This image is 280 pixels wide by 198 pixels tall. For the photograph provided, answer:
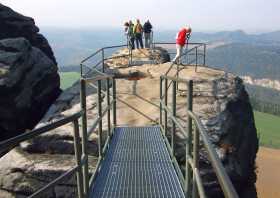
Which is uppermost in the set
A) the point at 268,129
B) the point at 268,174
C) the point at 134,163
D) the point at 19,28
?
the point at 19,28

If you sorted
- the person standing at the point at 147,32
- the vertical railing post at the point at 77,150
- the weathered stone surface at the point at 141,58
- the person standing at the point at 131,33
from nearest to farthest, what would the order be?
the vertical railing post at the point at 77,150
the weathered stone surface at the point at 141,58
the person standing at the point at 131,33
the person standing at the point at 147,32

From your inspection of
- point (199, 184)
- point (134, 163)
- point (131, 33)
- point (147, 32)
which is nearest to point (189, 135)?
point (199, 184)

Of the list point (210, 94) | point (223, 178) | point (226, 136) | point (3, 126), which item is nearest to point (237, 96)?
Result: point (210, 94)

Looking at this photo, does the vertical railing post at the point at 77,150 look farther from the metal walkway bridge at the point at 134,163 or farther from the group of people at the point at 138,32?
the group of people at the point at 138,32

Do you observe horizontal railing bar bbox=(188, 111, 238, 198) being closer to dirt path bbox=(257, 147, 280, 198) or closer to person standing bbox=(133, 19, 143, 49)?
person standing bbox=(133, 19, 143, 49)

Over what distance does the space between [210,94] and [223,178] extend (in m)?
12.2

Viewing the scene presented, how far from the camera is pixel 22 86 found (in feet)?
53.2

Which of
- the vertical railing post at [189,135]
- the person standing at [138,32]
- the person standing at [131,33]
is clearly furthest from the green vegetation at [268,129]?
the vertical railing post at [189,135]

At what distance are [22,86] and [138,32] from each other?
12.4 meters

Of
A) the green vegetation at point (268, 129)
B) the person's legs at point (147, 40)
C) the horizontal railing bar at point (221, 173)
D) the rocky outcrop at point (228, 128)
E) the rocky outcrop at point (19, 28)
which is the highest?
the rocky outcrop at point (19, 28)

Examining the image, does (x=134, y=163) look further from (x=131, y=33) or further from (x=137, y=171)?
(x=131, y=33)

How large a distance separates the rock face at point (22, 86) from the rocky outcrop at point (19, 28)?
4194mm

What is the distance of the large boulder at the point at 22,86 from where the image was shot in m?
15.5

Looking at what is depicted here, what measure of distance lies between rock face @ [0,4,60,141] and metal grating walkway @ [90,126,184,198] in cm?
645
